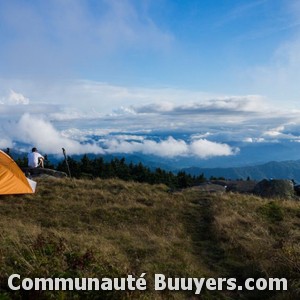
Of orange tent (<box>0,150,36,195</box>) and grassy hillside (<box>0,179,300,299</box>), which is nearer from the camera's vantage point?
grassy hillside (<box>0,179,300,299</box>)

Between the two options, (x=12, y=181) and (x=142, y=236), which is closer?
(x=142, y=236)

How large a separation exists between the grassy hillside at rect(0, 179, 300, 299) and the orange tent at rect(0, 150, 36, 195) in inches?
17.5

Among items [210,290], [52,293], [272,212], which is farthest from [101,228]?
[272,212]

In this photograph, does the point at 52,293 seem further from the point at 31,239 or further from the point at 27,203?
the point at 27,203

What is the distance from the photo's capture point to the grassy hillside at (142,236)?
891 centimetres

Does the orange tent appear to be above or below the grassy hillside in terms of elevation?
above

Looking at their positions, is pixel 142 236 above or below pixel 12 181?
below

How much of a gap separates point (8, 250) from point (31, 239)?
1180 mm

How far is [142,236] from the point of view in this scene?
13.9 meters

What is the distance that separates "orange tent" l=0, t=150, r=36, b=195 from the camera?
19234mm

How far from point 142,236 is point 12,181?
29.9 feet

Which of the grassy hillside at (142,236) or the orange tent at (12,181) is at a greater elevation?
the orange tent at (12,181)

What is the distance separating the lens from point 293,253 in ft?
35.1

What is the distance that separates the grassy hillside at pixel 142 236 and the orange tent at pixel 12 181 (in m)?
0.44
